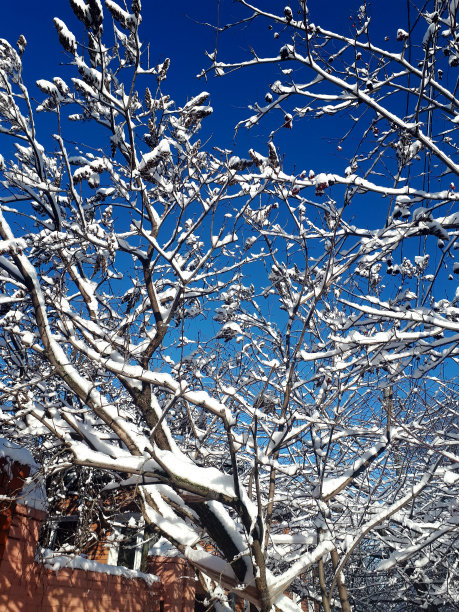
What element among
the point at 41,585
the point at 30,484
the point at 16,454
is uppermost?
the point at 16,454

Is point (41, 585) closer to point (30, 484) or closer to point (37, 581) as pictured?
point (37, 581)

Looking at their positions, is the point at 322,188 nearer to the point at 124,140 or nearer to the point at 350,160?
the point at 350,160

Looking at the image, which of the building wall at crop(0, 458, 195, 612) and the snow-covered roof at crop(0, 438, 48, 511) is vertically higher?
the snow-covered roof at crop(0, 438, 48, 511)

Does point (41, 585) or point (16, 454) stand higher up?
point (16, 454)

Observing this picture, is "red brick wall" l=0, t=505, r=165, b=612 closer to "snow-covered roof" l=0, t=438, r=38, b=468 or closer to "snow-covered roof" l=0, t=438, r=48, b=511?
"snow-covered roof" l=0, t=438, r=48, b=511

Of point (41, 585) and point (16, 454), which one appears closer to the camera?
point (16, 454)

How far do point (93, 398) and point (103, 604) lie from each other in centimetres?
403

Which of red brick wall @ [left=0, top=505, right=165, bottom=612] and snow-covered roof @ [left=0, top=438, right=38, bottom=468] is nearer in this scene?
red brick wall @ [left=0, top=505, right=165, bottom=612]

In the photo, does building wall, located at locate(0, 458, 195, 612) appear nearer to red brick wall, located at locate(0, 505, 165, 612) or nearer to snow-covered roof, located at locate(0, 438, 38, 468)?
red brick wall, located at locate(0, 505, 165, 612)

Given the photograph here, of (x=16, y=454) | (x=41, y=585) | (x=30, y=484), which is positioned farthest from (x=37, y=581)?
(x=16, y=454)

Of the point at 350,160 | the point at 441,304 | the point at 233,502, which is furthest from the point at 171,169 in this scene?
the point at 233,502

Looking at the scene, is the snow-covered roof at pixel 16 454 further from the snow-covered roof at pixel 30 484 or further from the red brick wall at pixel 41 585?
the red brick wall at pixel 41 585

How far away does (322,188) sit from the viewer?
4.09 m

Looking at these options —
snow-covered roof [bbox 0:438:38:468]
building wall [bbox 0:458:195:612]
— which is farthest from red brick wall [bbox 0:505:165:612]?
snow-covered roof [bbox 0:438:38:468]
